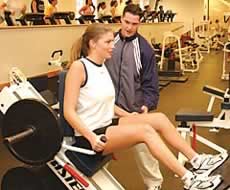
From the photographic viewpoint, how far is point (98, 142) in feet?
6.89

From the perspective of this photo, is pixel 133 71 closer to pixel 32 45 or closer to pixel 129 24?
pixel 129 24

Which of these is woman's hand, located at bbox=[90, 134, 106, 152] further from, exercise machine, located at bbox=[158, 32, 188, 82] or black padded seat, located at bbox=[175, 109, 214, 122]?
exercise machine, located at bbox=[158, 32, 188, 82]

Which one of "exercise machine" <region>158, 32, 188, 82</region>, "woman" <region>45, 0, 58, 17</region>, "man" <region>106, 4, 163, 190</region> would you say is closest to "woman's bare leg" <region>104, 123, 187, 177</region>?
"man" <region>106, 4, 163, 190</region>

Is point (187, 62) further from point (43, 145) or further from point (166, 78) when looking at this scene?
point (43, 145)

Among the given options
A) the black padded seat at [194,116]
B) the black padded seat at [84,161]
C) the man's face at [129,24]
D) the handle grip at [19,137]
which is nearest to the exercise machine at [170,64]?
the black padded seat at [194,116]

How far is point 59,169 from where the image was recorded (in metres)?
2.23

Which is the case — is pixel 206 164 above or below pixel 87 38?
below

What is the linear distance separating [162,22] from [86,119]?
8.21 metres

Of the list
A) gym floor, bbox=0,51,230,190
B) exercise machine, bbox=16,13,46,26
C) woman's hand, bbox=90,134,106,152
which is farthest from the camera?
exercise machine, bbox=16,13,46,26

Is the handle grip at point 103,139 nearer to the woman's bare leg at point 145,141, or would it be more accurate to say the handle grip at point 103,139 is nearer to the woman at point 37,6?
the woman's bare leg at point 145,141

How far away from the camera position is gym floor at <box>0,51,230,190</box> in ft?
10.7

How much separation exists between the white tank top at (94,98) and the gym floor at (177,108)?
101 centimetres

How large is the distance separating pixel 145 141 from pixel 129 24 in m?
0.86

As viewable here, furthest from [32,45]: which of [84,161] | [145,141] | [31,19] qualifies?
[145,141]
